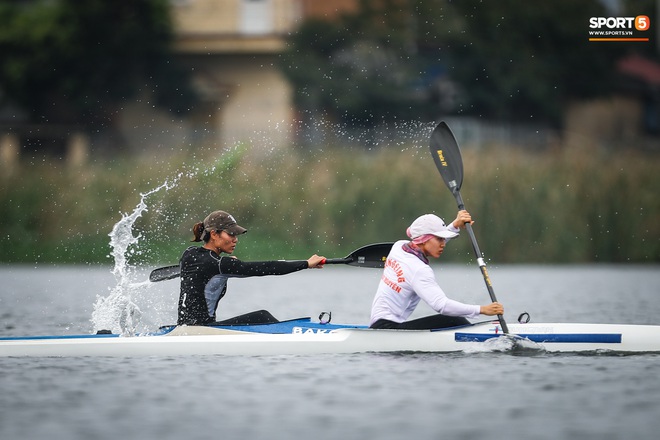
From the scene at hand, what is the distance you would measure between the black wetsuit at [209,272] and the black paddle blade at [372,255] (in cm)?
114

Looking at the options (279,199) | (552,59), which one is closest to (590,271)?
(279,199)

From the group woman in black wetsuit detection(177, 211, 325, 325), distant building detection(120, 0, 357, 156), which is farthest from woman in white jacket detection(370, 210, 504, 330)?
distant building detection(120, 0, 357, 156)

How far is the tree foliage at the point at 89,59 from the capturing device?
42906 mm

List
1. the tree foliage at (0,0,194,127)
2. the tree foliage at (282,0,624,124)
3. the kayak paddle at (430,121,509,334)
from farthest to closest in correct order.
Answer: the tree foliage at (0,0,194,127) → the tree foliage at (282,0,624,124) → the kayak paddle at (430,121,509,334)

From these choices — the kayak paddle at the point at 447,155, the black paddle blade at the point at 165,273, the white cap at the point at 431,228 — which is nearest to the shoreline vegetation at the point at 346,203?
the kayak paddle at the point at 447,155

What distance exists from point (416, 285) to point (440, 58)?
32608mm

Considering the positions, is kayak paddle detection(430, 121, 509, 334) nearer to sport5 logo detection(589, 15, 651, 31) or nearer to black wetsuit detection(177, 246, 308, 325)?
black wetsuit detection(177, 246, 308, 325)

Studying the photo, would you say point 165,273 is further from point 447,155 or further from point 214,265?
point 447,155

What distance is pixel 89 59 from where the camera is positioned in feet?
141

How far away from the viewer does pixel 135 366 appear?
12.9m

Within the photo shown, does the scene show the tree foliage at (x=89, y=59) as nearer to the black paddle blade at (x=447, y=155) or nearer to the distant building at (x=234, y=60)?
the distant building at (x=234, y=60)

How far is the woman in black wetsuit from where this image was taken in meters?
12.9

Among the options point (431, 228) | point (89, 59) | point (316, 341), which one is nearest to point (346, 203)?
point (316, 341)

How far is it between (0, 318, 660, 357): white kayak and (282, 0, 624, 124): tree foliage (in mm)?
28068
